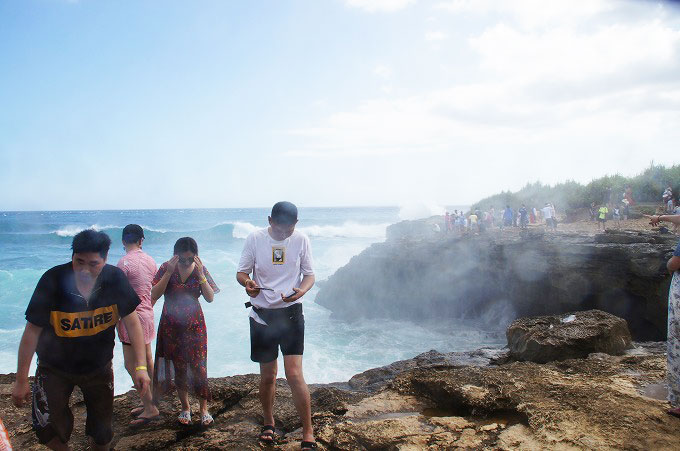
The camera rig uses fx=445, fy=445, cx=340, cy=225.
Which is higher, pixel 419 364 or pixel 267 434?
pixel 267 434

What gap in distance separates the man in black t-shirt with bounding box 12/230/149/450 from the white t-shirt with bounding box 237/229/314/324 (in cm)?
82

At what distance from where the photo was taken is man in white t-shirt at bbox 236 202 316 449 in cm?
308

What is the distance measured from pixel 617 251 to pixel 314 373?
8588 millimetres

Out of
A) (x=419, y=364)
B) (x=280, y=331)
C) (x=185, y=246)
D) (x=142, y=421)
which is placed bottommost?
(x=419, y=364)

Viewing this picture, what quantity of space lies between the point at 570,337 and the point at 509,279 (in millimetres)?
11434

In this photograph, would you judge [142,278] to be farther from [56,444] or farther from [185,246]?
[56,444]

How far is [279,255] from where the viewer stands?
3.18 m

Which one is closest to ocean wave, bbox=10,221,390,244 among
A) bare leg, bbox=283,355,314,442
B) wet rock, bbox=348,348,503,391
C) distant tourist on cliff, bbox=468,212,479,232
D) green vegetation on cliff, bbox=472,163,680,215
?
green vegetation on cliff, bbox=472,163,680,215

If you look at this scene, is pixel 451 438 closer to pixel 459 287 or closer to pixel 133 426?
pixel 133 426

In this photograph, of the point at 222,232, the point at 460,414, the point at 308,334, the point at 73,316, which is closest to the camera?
the point at 73,316

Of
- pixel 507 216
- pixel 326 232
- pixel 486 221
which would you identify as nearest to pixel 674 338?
pixel 507 216

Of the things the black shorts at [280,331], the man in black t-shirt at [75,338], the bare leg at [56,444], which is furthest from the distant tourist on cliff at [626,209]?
the bare leg at [56,444]

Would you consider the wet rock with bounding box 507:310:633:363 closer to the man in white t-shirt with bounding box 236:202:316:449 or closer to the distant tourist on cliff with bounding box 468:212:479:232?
the man in white t-shirt with bounding box 236:202:316:449

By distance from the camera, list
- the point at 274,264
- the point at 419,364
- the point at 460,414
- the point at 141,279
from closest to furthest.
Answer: the point at 274,264 < the point at 460,414 < the point at 141,279 < the point at 419,364
